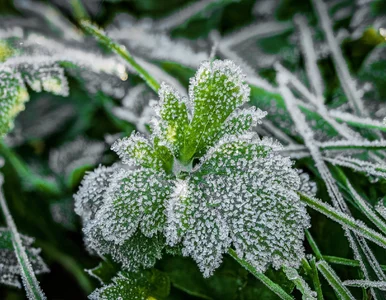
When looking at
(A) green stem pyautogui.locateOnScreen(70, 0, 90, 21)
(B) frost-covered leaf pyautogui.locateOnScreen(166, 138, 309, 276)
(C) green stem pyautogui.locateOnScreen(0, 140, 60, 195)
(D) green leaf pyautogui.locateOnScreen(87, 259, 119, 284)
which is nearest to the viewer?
(B) frost-covered leaf pyautogui.locateOnScreen(166, 138, 309, 276)

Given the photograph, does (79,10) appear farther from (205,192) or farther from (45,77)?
Result: (205,192)

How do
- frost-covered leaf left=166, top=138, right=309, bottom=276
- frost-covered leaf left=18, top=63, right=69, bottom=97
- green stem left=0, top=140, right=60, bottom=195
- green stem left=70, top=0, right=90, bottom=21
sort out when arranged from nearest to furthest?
1. frost-covered leaf left=166, top=138, right=309, bottom=276
2. frost-covered leaf left=18, top=63, right=69, bottom=97
3. green stem left=0, top=140, right=60, bottom=195
4. green stem left=70, top=0, right=90, bottom=21

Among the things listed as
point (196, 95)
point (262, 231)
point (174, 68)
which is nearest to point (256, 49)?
point (174, 68)

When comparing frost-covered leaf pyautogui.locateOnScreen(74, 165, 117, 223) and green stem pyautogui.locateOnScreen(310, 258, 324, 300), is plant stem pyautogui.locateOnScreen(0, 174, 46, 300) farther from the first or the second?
green stem pyautogui.locateOnScreen(310, 258, 324, 300)

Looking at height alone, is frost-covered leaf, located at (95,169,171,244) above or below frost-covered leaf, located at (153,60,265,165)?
below

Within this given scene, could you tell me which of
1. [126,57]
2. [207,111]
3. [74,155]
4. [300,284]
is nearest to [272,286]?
[300,284]

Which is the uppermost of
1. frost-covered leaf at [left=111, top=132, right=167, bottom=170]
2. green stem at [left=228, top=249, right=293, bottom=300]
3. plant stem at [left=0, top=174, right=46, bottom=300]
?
frost-covered leaf at [left=111, top=132, right=167, bottom=170]

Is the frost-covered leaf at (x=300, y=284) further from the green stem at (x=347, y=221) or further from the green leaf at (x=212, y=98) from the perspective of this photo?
the green leaf at (x=212, y=98)

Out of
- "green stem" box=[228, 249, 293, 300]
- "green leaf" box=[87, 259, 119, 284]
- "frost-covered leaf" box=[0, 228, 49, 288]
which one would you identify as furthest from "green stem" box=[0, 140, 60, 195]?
"green stem" box=[228, 249, 293, 300]
